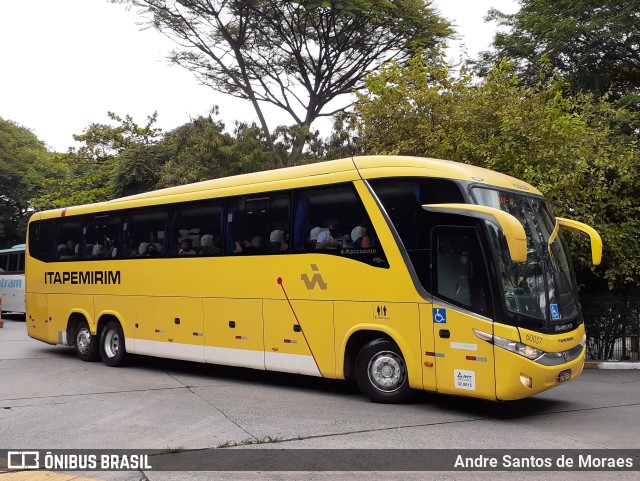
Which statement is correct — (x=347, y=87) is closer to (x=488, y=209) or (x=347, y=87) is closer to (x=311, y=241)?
(x=311, y=241)

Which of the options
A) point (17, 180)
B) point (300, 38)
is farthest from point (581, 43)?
point (17, 180)

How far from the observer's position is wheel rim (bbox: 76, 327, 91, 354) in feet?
49.0

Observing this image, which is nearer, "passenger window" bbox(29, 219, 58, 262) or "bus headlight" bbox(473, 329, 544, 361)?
"bus headlight" bbox(473, 329, 544, 361)

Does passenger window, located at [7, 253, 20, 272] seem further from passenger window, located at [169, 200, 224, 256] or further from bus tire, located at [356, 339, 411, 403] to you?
bus tire, located at [356, 339, 411, 403]

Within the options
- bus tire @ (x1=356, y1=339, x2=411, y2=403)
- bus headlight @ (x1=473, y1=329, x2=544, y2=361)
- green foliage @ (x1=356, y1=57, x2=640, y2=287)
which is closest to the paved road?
bus tire @ (x1=356, y1=339, x2=411, y2=403)

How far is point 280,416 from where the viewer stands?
8812 mm

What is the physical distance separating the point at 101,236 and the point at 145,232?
1.63 m

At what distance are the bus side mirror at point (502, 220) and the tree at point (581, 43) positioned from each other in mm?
15243

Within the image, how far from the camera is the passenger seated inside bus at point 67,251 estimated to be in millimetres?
Result: 15352

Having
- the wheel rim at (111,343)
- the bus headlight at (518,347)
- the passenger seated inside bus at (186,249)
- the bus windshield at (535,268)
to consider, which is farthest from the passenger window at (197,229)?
the bus headlight at (518,347)

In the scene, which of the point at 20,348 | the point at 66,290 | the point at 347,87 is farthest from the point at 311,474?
the point at 347,87

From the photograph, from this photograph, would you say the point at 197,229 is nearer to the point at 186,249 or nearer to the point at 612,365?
the point at 186,249

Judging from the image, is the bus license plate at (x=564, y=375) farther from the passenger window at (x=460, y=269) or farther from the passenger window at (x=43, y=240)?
the passenger window at (x=43, y=240)

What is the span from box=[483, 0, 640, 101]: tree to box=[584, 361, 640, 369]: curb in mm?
10412
